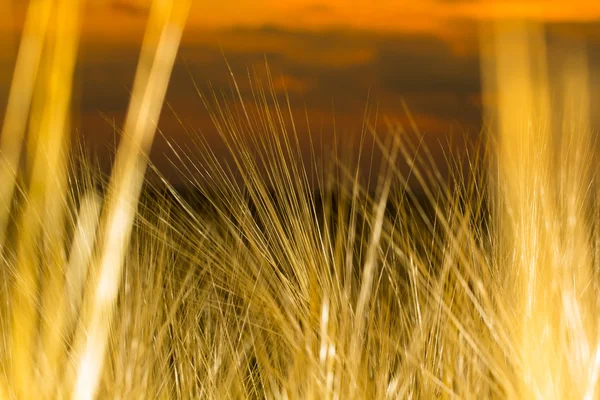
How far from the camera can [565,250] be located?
1554mm

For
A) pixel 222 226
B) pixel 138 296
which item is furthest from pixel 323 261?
pixel 222 226

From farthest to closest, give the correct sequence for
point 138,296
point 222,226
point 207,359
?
point 222,226 → point 207,359 → point 138,296

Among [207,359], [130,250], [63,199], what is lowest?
[207,359]

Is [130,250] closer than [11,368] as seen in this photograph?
No

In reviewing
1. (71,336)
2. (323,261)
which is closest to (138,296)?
(71,336)

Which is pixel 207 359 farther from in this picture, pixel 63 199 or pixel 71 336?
pixel 63 199

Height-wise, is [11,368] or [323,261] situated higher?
[323,261]

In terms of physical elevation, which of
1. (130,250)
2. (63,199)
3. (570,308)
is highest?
(570,308)

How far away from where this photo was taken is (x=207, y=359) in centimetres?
201

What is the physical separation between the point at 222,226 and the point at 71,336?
1003 mm

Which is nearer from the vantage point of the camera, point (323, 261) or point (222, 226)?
point (323, 261)

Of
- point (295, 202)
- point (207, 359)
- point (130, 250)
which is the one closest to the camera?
point (295, 202)

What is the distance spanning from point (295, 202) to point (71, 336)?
60 cm

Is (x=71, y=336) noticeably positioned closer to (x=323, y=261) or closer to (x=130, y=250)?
(x=130, y=250)
